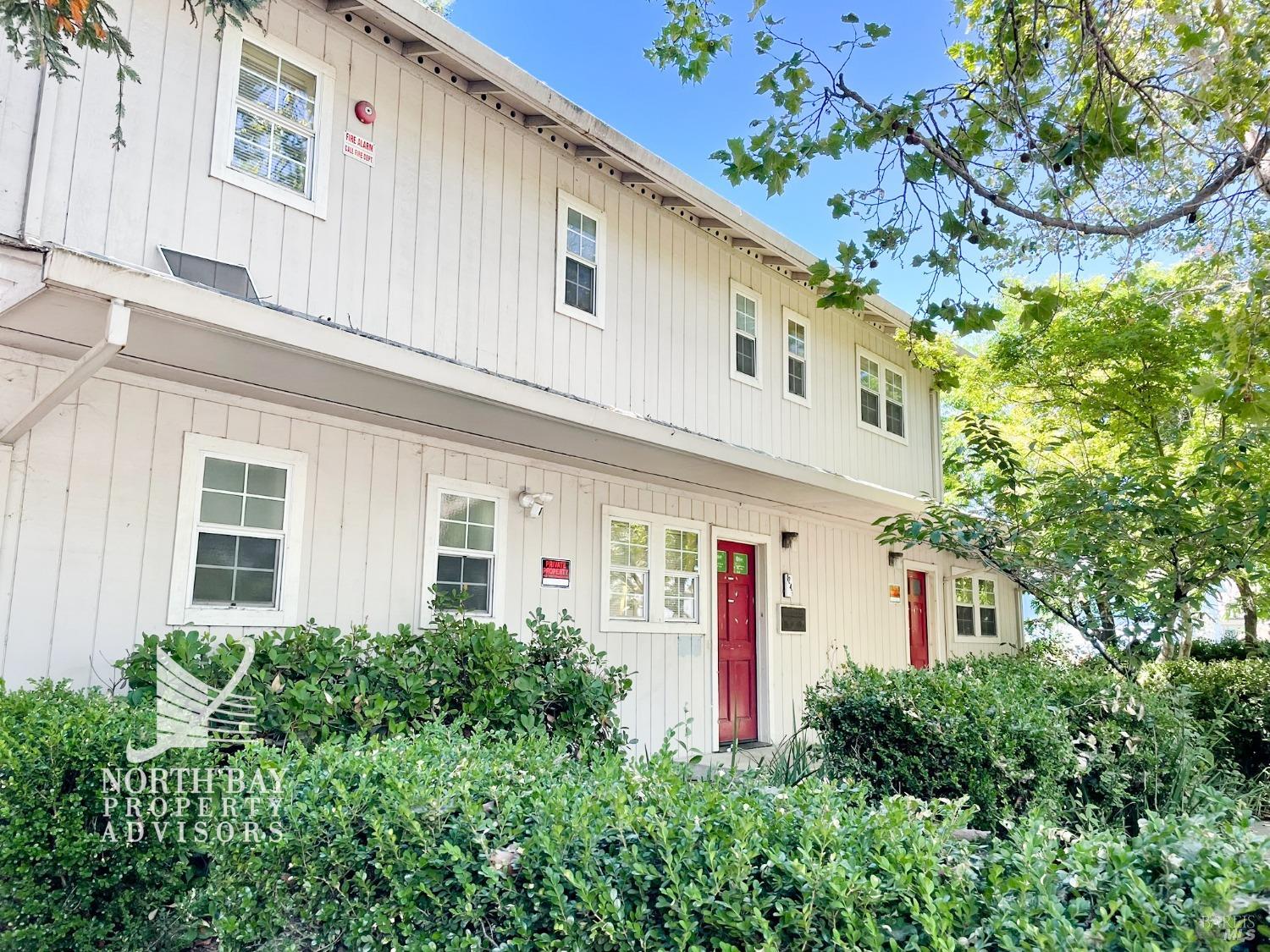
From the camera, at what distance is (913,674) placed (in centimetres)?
568

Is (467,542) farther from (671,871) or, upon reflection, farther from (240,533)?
(671,871)

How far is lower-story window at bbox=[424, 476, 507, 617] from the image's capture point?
6820 mm

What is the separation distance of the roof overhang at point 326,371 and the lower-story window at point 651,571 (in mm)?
658

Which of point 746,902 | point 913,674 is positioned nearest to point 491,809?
point 746,902

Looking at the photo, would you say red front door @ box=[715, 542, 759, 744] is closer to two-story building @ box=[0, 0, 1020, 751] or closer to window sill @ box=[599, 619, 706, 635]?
two-story building @ box=[0, 0, 1020, 751]

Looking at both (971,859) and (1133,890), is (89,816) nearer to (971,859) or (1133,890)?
(971,859)

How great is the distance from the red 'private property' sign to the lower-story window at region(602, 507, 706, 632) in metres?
0.51

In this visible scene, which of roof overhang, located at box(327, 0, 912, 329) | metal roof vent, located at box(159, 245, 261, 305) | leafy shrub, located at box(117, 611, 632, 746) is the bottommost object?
leafy shrub, located at box(117, 611, 632, 746)

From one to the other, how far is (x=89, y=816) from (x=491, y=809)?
1.90m

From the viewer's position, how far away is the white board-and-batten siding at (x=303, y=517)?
489cm

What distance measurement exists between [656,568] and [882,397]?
527 centimetres

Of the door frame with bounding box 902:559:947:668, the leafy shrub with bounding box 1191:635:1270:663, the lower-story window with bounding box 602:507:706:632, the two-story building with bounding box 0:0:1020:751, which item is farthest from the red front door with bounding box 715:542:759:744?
the leafy shrub with bounding box 1191:635:1270:663

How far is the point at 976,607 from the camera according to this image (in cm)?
1537

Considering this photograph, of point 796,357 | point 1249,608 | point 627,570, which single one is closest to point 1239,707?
point 796,357
